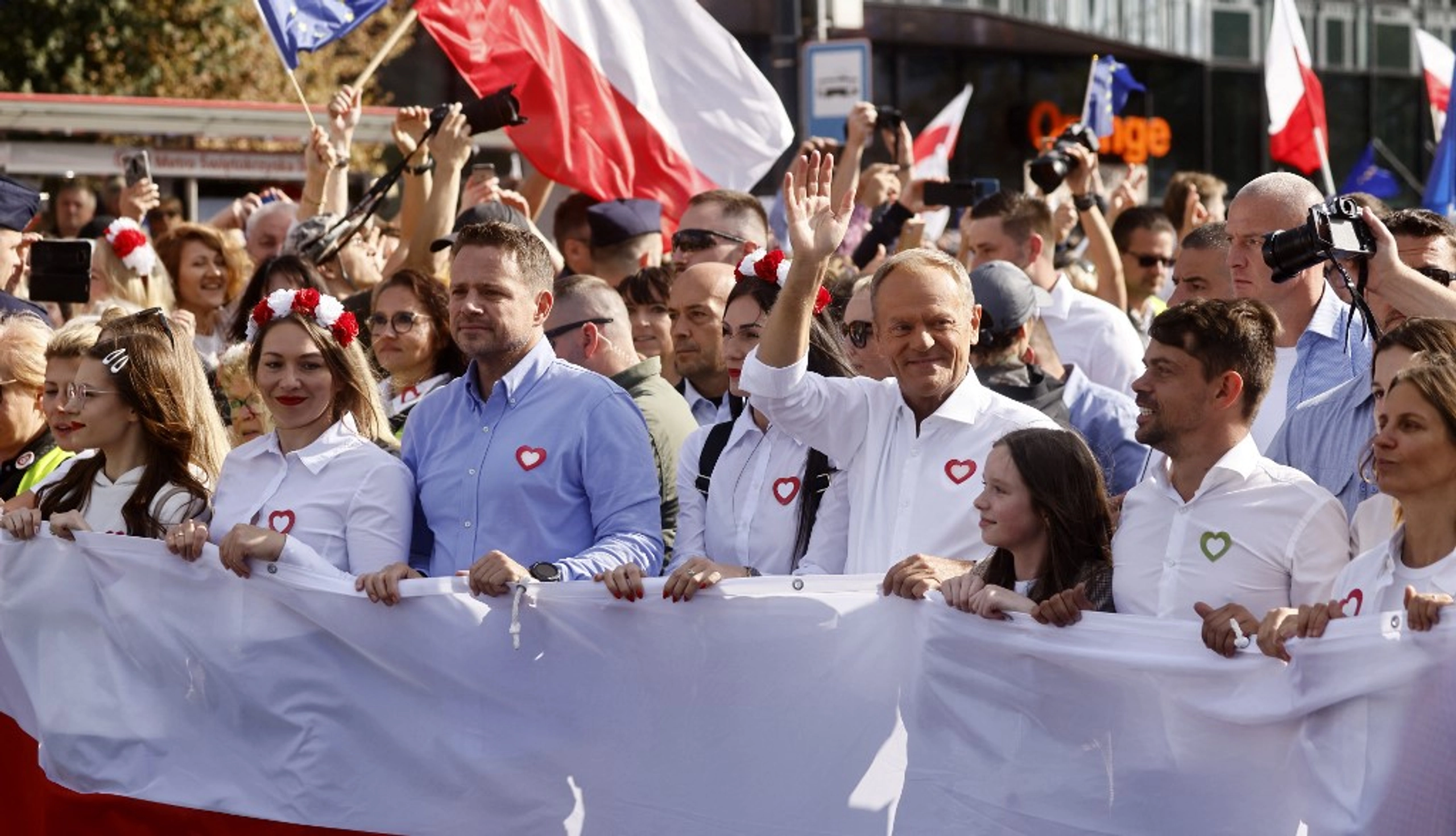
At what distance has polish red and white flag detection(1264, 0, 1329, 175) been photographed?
11914mm

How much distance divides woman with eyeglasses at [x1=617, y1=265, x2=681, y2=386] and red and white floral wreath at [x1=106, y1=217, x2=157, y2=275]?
238 cm

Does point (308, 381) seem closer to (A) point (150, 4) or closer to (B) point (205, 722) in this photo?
(B) point (205, 722)

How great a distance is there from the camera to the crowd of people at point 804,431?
14.3 feet

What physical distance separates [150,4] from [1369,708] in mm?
21562

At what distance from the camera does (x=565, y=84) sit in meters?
9.00

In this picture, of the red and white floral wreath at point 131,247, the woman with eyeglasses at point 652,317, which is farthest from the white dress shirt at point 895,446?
the red and white floral wreath at point 131,247

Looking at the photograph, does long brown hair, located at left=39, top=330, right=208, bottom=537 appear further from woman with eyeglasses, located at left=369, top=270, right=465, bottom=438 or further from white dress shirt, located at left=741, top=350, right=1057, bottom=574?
white dress shirt, located at left=741, top=350, right=1057, bottom=574

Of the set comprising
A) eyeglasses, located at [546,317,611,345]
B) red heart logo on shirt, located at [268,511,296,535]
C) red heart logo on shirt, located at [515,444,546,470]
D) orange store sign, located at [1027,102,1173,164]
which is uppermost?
eyeglasses, located at [546,317,611,345]

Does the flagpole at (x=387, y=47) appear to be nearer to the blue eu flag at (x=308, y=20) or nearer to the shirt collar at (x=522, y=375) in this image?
the blue eu flag at (x=308, y=20)

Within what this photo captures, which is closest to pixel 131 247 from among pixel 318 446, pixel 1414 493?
pixel 318 446

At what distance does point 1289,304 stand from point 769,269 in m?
1.54

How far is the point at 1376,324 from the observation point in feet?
17.1

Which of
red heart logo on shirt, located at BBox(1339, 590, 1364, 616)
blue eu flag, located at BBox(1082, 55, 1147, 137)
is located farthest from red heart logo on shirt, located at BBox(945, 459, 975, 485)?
blue eu flag, located at BBox(1082, 55, 1147, 137)

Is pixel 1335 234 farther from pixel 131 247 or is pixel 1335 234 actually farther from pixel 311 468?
pixel 131 247
